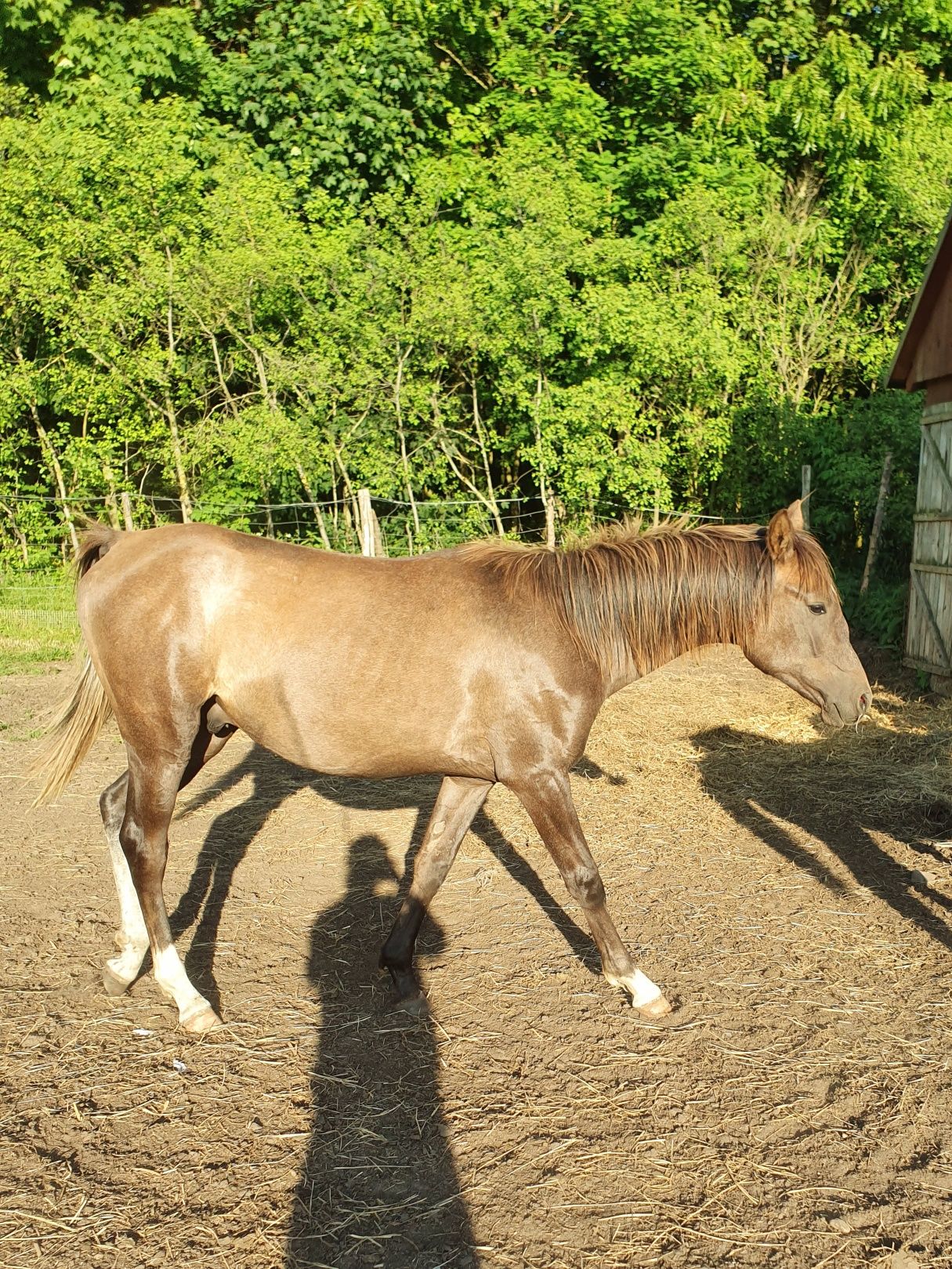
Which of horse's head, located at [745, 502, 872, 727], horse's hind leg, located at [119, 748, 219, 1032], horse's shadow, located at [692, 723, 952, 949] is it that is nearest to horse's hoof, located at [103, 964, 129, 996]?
horse's hind leg, located at [119, 748, 219, 1032]

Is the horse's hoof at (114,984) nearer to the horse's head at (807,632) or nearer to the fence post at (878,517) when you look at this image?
the horse's head at (807,632)

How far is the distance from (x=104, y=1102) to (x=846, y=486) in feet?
37.0

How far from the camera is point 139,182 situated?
481 inches

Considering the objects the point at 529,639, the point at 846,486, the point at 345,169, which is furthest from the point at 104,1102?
the point at 345,169

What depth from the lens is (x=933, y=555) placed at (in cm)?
909

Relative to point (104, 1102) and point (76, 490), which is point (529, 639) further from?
point (76, 490)

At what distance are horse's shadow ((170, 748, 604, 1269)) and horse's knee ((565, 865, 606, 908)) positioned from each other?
45 cm

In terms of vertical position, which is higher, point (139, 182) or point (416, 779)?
point (139, 182)

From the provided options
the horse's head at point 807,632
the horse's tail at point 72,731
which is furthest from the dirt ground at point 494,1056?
the horse's head at point 807,632

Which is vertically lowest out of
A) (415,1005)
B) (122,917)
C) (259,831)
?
(259,831)

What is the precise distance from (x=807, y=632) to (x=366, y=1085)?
2.33 m

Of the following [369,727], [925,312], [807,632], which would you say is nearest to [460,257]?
[925,312]

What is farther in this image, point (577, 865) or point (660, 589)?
point (660, 589)

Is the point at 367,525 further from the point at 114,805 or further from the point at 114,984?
the point at 114,984
